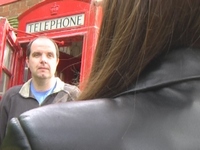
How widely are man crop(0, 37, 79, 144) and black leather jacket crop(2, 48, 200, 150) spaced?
172 centimetres

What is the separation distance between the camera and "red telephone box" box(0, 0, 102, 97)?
11.5 ft

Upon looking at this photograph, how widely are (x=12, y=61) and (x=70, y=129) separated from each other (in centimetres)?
334

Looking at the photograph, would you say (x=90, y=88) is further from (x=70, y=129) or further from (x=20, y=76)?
(x=20, y=76)

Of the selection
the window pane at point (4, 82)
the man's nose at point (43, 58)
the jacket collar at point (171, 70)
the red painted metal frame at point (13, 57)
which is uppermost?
the jacket collar at point (171, 70)

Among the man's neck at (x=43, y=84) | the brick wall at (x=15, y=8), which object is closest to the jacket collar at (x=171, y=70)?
the man's neck at (x=43, y=84)

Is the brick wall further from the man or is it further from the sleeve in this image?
the sleeve

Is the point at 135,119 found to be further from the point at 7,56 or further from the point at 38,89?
the point at 7,56

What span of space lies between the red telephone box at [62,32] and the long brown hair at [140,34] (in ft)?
8.02

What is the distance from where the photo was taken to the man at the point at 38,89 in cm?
263

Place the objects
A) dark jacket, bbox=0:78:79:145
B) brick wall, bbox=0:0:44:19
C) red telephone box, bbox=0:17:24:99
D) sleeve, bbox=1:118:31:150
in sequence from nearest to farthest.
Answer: sleeve, bbox=1:118:31:150, dark jacket, bbox=0:78:79:145, red telephone box, bbox=0:17:24:99, brick wall, bbox=0:0:44:19

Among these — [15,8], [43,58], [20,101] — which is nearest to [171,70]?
[20,101]

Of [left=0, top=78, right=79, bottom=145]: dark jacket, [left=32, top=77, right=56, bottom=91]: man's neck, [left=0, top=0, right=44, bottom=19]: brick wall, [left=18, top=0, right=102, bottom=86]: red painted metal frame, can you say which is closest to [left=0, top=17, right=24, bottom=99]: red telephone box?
[left=18, top=0, right=102, bottom=86]: red painted metal frame

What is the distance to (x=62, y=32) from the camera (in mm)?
3652

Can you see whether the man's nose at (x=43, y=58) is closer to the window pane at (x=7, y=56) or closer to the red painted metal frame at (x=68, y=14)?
Result: the red painted metal frame at (x=68, y=14)
